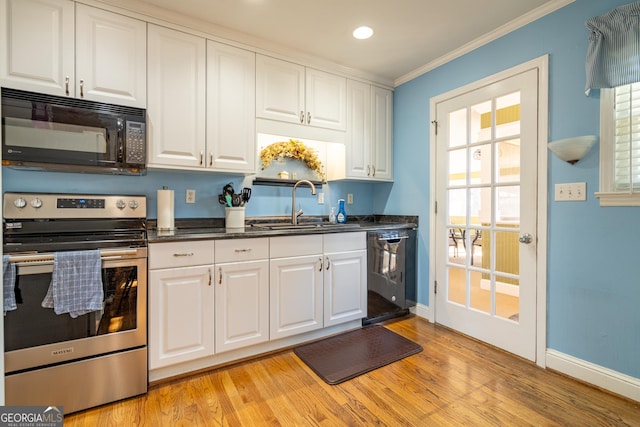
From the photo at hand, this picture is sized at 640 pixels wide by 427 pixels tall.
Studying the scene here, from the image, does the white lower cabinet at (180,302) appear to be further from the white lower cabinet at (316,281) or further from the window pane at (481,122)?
the window pane at (481,122)

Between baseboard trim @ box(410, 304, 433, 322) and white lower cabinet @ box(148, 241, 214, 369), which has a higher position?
white lower cabinet @ box(148, 241, 214, 369)

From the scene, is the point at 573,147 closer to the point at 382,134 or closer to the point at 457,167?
the point at 457,167

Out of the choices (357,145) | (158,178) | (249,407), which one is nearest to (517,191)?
(357,145)

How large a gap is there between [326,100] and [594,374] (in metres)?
2.78

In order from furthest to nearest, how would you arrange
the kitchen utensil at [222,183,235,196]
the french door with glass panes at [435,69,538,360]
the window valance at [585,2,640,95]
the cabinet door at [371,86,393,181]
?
1. the cabinet door at [371,86,393,181]
2. the kitchen utensil at [222,183,235,196]
3. the french door with glass panes at [435,69,538,360]
4. the window valance at [585,2,640,95]

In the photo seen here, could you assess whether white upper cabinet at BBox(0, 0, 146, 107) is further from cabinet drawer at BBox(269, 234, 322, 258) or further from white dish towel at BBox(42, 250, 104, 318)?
cabinet drawer at BBox(269, 234, 322, 258)

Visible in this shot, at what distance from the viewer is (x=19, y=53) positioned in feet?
6.00

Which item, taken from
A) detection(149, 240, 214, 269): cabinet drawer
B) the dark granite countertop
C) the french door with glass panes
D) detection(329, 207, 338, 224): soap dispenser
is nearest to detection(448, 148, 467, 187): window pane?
the french door with glass panes

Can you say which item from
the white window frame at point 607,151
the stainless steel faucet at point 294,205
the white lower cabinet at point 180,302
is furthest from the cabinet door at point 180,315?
the white window frame at point 607,151

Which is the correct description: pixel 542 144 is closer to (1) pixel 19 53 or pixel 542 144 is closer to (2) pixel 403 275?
(2) pixel 403 275

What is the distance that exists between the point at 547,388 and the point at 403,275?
4.42 ft

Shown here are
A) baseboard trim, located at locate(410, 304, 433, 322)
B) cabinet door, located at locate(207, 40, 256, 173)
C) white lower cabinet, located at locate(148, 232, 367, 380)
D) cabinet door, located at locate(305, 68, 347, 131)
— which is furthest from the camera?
baseboard trim, located at locate(410, 304, 433, 322)

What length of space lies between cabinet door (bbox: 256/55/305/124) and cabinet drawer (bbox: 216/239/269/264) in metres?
1.07

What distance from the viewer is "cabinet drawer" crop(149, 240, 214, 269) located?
1.91m
